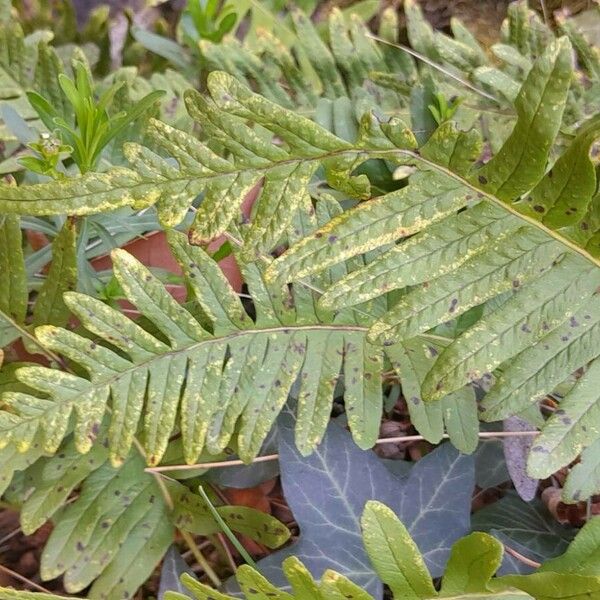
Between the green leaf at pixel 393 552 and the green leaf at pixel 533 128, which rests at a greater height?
the green leaf at pixel 533 128

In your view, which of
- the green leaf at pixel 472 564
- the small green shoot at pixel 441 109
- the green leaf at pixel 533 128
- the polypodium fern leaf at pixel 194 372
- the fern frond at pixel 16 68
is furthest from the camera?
the fern frond at pixel 16 68

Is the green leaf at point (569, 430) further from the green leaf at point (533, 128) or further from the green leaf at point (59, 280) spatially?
the green leaf at point (59, 280)

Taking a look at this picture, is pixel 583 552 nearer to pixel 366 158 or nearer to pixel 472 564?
pixel 472 564

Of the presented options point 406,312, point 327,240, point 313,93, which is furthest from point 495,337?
point 313,93

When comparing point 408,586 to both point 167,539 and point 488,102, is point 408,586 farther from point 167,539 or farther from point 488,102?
point 488,102

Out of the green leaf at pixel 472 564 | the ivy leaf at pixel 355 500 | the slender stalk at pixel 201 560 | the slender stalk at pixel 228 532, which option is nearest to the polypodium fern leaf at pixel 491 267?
the green leaf at pixel 472 564

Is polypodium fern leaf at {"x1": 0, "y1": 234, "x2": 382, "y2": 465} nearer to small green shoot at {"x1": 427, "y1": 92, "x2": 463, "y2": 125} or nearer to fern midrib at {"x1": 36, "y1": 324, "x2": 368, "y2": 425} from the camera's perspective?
fern midrib at {"x1": 36, "y1": 324, "x2": 368, "y2": 425}
